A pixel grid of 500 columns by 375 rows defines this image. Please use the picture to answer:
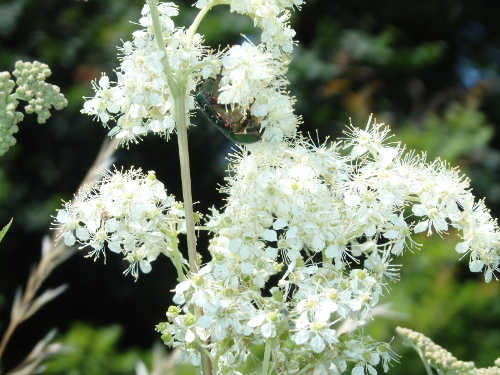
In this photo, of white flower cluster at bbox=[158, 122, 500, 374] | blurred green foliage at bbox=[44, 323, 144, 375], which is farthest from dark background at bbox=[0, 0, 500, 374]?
white flower cluster at bbox=[158, 122, 500, 374]

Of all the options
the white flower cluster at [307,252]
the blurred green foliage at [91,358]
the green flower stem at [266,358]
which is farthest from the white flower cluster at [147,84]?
the blurred green foliage at [91,358]

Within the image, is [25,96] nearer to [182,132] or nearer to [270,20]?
[182,132]

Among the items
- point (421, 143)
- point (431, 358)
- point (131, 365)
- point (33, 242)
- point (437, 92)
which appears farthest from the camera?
point (437, 92)

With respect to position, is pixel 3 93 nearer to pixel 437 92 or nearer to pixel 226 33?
pixel 226 33

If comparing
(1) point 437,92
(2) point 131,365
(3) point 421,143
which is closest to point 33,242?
(2) point 131,365

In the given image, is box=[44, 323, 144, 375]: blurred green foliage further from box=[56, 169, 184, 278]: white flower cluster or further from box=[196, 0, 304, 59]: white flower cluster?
box=[196, 0, 304, 59]: white flower cluster

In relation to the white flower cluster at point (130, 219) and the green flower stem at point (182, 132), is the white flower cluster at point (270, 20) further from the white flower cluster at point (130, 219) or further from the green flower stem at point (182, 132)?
the white flower cluster at point (130, 219)
